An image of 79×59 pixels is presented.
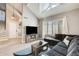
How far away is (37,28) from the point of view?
214cm

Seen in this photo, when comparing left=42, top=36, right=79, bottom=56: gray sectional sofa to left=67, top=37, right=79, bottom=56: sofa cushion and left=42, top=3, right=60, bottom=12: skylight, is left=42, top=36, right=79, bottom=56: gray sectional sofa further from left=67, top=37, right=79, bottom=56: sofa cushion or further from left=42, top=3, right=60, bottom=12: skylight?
left=42, top=3, right=60, bottom=12: skylight

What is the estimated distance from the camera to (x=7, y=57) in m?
2.07

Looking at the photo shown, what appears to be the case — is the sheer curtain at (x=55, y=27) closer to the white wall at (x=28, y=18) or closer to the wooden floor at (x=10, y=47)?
the white wall at (x=28, y=18)

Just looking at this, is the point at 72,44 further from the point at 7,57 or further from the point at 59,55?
the point at 7,57

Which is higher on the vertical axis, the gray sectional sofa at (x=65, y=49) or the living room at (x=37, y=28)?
the living room at (x=37, y=28)

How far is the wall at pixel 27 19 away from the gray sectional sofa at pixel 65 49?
0.57 meters

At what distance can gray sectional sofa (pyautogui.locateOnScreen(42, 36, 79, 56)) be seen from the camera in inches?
77.3

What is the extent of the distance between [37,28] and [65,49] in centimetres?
64

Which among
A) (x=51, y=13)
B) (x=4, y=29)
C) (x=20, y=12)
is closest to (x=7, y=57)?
(x=4, y=29)

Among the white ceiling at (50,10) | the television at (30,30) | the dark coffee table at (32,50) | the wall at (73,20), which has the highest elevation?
the white ceiling at (50,10)

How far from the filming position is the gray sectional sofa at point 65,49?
77.3 inches

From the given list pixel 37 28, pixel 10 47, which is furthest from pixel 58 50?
pixel 10 47

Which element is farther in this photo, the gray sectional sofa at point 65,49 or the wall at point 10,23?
the wall at point 10,23

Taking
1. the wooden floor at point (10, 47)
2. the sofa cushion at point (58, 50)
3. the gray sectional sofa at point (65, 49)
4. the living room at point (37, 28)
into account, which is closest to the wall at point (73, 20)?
the living room at point (37, 28)
